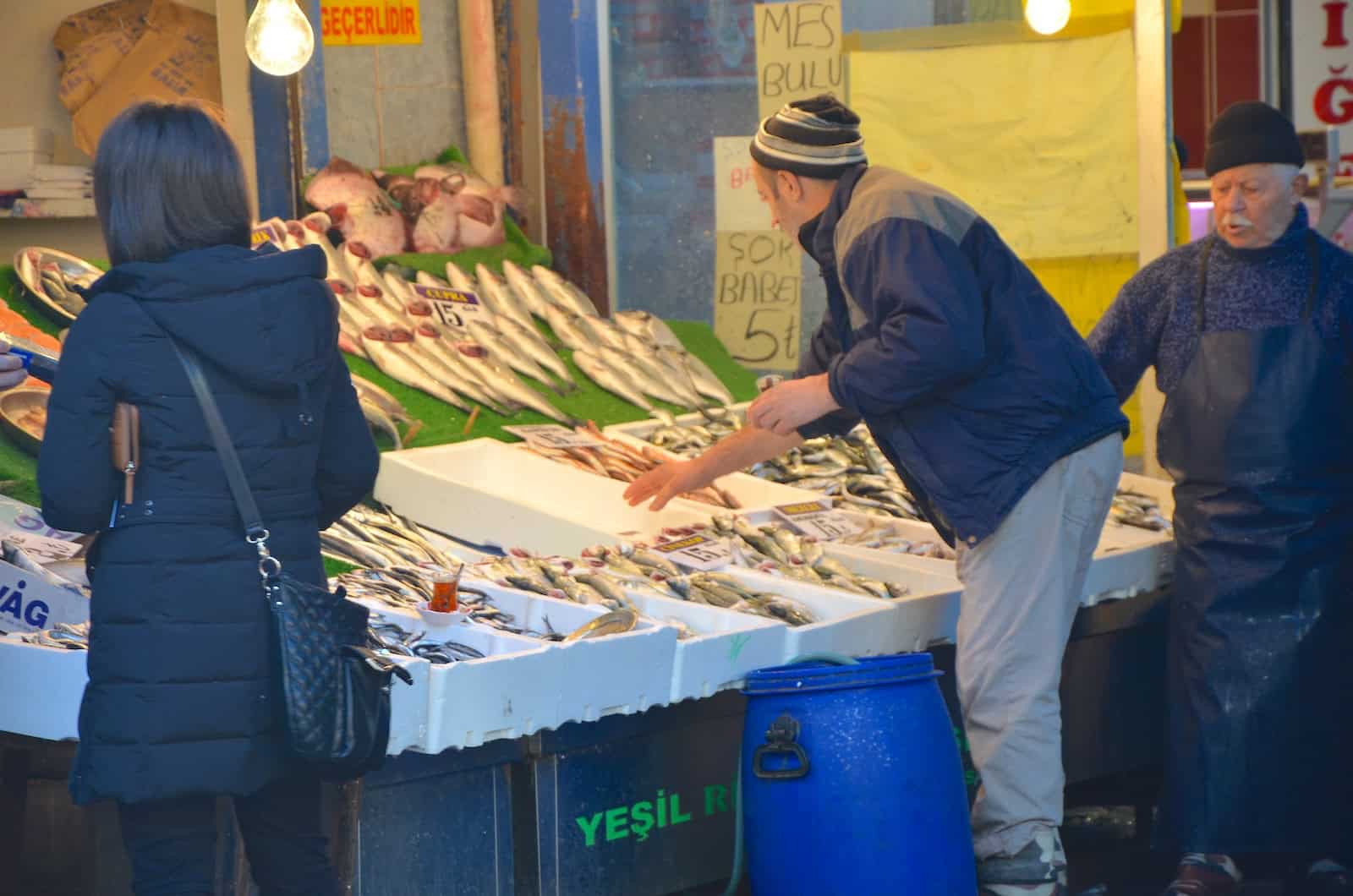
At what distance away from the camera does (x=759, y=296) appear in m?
8.03

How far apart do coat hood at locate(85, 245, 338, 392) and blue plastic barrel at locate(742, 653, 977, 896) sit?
1385 millimetres

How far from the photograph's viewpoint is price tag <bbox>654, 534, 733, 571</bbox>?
492cm

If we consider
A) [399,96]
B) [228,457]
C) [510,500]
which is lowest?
[510,500]

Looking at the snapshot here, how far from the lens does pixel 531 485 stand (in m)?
5.82

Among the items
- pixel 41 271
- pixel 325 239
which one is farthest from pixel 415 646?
pixel 325 239

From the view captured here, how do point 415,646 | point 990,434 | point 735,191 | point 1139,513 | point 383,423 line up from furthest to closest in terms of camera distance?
point 735,191
point 383,423
point 1139,513
point 990,434
point 415,646

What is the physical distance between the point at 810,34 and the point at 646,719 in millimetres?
4383

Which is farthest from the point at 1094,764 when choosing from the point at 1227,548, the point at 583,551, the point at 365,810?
the point at 365,810

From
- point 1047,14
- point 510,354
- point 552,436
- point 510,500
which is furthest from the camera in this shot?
point 1047,14

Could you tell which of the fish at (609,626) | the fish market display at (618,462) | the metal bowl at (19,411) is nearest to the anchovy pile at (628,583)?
the fish at (609,626)

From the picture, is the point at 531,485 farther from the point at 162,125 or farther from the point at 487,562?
the point at 162,125

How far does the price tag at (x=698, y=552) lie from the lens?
16.1 ft

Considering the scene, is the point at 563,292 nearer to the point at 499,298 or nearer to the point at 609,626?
the point at 499,298

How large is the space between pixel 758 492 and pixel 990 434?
5.88 ft
